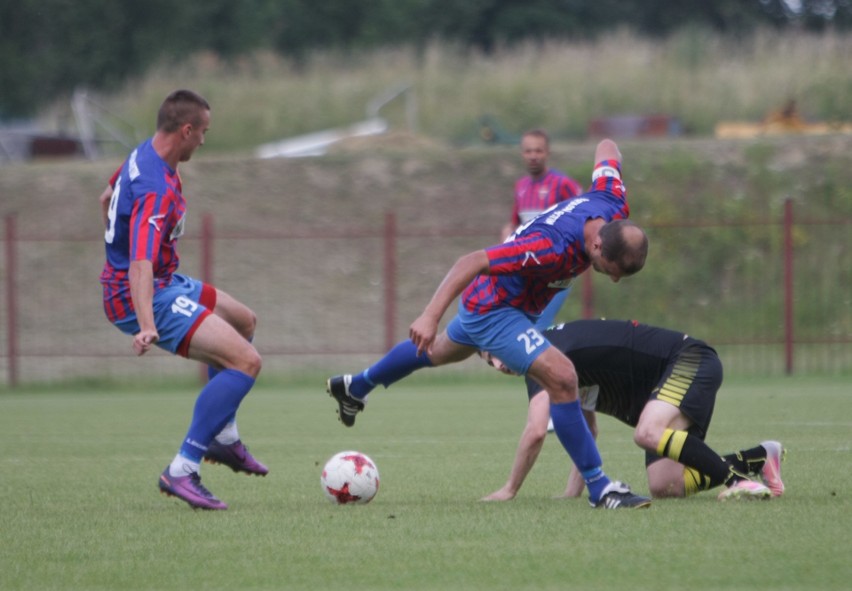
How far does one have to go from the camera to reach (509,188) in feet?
79.3

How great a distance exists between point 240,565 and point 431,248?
17186 millimetres

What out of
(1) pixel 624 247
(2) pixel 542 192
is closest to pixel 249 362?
(1) pixel 624 247

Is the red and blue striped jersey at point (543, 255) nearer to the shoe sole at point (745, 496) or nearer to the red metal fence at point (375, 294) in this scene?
the shoe sole at point (745, 496)

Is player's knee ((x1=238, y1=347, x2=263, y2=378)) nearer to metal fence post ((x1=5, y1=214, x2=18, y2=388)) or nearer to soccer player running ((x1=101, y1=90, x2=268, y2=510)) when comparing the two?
soccer player running ((x1=101, y1=90, x2=268, y2=510))

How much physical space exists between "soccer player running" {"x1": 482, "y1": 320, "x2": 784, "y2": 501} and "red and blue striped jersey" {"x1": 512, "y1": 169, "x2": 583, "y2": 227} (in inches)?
150

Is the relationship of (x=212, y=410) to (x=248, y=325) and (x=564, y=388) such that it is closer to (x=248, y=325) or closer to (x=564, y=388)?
(x=248, y=325)

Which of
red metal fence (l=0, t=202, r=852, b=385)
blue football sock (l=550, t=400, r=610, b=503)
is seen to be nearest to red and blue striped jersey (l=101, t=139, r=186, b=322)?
blue football sock (l=550, t=400, r=610, b=503)

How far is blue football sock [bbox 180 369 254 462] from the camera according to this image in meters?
A: 7.02

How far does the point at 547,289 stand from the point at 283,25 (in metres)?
A: 42.0

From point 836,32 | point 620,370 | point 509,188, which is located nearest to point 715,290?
point 509,188

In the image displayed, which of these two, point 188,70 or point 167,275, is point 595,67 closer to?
point 188,70

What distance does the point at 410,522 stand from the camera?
6.47 meters

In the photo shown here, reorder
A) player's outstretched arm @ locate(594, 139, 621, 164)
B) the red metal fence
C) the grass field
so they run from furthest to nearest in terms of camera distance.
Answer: the red metal fence, player's outstretched arm @ locate(594, 139, 621, 164), the grass field

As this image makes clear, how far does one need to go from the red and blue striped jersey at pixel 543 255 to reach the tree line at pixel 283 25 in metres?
38.4
